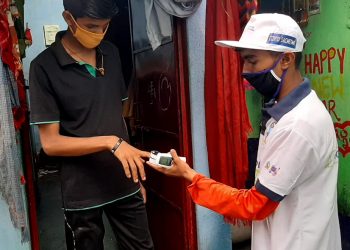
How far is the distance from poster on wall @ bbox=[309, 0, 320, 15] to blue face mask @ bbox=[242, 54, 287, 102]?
1721mm

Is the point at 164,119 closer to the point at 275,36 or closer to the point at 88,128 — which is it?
the point at 88,128

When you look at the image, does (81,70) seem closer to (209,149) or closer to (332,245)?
(209,149)

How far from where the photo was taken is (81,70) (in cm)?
172

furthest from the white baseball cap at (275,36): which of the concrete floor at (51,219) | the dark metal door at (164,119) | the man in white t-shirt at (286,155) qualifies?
the concrete floor at (51,219)

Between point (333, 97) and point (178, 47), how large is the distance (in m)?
1.36

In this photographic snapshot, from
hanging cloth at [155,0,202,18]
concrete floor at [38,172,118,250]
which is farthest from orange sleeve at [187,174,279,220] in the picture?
concrete floor at [38,172,118,250]

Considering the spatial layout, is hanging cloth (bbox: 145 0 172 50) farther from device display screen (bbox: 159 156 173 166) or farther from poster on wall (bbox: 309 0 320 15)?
poster on wall (bbox: 309 0 320 15)

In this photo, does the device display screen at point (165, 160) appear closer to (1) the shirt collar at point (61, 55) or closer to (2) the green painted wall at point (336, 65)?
(1) the shirt collar at point (61, 55)

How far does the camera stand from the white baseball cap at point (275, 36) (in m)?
1.24

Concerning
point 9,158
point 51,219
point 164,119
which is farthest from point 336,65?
point 51,219

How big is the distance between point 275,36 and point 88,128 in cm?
97

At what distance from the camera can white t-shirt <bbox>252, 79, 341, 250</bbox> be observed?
1188 mm

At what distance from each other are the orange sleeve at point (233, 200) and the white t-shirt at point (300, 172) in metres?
0.05

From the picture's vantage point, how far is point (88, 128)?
67.3 inches
